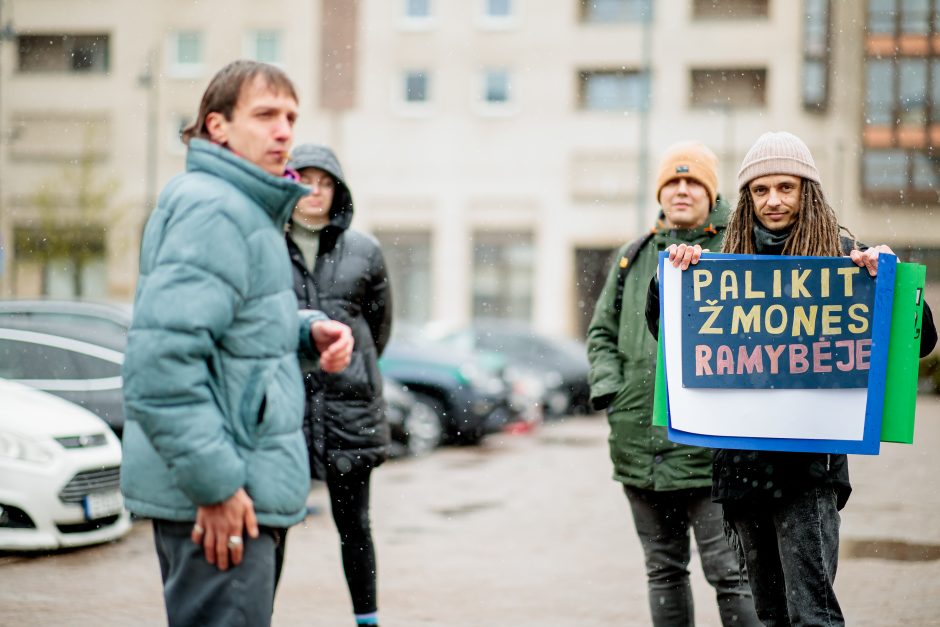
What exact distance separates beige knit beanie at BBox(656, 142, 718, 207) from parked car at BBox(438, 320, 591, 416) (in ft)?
47.9

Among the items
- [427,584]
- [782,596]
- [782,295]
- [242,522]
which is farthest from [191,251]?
[427,584]

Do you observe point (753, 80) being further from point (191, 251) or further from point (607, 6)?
point (191, 251)

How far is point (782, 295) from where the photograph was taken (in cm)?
357

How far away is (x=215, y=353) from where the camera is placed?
106 inches

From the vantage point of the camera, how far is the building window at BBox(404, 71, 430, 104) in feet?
127

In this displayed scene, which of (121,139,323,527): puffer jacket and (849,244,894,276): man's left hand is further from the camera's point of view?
(849,244,894,276): man's left hand

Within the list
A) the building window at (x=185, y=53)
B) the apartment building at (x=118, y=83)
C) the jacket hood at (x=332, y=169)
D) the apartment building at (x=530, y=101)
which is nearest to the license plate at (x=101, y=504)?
the jacket hood at (x=332, y=169)

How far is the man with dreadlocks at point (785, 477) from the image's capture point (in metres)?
3.40

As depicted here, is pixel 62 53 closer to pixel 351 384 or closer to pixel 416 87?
pixel 416 87

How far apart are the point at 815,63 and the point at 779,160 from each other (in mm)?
36513

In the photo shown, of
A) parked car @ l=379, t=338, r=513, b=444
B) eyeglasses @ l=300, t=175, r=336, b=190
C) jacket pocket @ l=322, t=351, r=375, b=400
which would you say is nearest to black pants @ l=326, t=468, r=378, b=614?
jacket pocket @ l=322, t=351, r=375, b=400

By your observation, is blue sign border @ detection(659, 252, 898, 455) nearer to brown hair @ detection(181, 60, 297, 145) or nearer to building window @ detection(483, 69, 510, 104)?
brown hair @ detection(181, 60, 297, 145)

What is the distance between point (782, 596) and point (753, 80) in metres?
37.3

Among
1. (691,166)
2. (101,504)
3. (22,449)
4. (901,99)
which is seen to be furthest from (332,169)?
(901,99)
